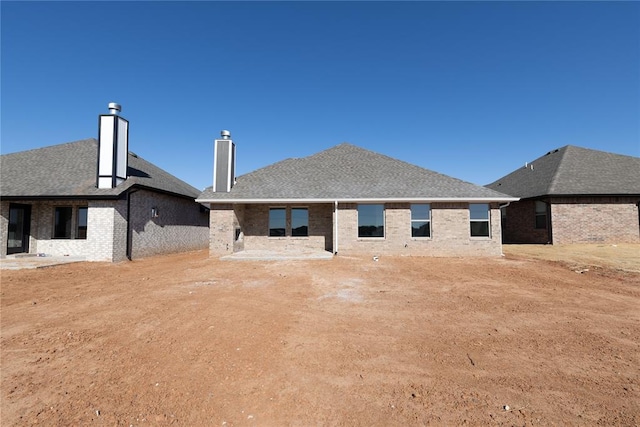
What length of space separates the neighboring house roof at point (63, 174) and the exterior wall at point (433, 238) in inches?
460

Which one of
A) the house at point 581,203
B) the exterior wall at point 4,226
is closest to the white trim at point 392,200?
the house at point 581,203

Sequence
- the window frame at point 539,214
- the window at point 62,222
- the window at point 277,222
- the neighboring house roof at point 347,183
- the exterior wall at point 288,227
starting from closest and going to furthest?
the neighboring house roof at point 347,183 < the window at point 62,222 < the exterior wall at point 288,227 < the window at point 277,222 < the window frame at point 539,214

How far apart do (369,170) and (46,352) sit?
16.4 m

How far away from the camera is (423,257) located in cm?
1475

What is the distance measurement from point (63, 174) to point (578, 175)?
3313cm

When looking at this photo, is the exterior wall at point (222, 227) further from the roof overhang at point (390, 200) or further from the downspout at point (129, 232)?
the downspout at point (129, 232)

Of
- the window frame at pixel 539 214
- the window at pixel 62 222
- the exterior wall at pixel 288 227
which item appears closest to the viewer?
the window at pixel 62 222

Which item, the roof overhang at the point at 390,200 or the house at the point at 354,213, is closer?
the roof overhang at the point at 390,200

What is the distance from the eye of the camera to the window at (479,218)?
1507 centimetres

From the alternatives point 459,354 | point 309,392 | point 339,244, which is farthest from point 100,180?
point 459,354

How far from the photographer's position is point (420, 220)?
1525 cm

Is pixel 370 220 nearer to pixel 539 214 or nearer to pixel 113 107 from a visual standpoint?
pixel 539 214

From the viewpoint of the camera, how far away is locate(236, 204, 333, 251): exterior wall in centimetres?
1670

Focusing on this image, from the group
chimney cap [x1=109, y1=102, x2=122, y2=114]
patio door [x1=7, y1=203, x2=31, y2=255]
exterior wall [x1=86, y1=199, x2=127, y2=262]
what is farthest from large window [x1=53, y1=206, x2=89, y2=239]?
chimney cap [x1=109, y1=102, x2=122, y2=114]
